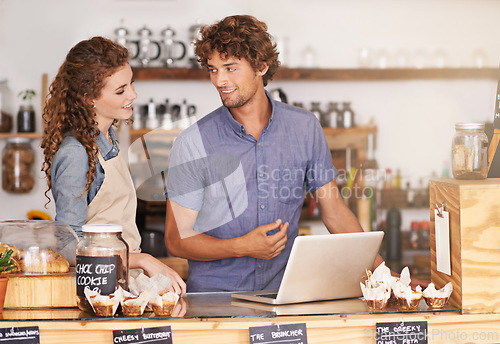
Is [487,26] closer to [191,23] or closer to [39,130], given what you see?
[191,23]

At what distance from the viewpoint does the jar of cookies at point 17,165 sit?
159 inches

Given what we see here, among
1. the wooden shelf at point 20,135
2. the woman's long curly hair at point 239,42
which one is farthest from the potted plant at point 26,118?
the woman's long curly hair at point 239,42

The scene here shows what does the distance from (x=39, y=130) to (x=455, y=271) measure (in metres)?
3.46

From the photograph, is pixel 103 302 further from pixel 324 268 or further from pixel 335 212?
pixel 335 212

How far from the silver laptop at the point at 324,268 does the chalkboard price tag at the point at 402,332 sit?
0.19 m

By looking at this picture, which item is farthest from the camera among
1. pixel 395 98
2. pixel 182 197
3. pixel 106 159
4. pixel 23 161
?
pixel 395 98

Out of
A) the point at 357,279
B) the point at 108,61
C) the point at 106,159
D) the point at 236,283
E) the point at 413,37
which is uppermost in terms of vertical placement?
the point at 413,37

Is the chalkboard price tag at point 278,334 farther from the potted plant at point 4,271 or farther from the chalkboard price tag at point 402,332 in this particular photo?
the potted plant at point 4,271

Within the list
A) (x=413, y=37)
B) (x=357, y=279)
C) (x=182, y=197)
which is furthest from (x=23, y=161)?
(x=357, y=279)

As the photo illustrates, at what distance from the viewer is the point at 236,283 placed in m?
2.06

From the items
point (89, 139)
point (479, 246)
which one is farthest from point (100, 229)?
point (479, 246)

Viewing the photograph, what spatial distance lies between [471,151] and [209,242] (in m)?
0.87

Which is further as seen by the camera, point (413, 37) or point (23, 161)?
point (413, 37)

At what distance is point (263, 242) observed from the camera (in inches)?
67.9
